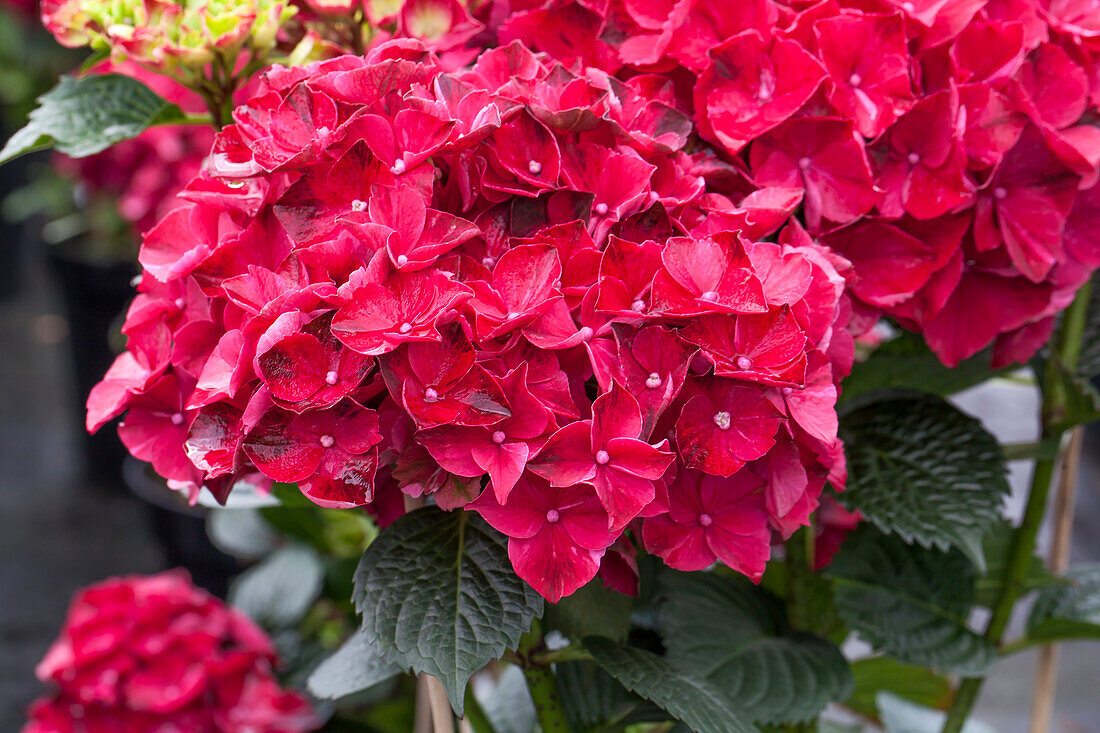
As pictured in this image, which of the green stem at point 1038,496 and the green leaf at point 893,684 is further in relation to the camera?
the green leaf at point 893,684

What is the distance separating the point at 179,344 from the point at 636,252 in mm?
207

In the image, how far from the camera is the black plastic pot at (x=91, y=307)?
6.24 ft

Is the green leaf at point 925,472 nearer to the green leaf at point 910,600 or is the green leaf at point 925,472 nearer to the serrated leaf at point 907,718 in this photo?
the green leaf at point 910,600

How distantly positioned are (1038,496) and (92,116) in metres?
0.68

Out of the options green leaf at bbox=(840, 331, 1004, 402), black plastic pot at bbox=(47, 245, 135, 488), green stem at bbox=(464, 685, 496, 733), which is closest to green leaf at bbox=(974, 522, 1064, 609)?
green leaf at bbox=(840, 331, 1004, 402)

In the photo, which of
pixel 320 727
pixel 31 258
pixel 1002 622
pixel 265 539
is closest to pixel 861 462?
pixel 1002 622

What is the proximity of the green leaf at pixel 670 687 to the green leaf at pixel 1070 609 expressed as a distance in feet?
0.97

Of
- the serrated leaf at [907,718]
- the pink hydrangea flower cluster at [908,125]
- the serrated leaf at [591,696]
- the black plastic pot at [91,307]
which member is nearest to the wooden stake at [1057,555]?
the serrated leaf at [907,718]

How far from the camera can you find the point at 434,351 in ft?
1.35

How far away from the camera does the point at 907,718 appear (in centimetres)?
93

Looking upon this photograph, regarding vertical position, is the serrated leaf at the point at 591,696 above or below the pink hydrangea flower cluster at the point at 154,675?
above

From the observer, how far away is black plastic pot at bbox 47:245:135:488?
74.9 inches

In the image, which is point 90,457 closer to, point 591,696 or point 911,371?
point 591,696

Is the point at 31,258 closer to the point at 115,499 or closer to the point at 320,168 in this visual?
the point at 115,499
